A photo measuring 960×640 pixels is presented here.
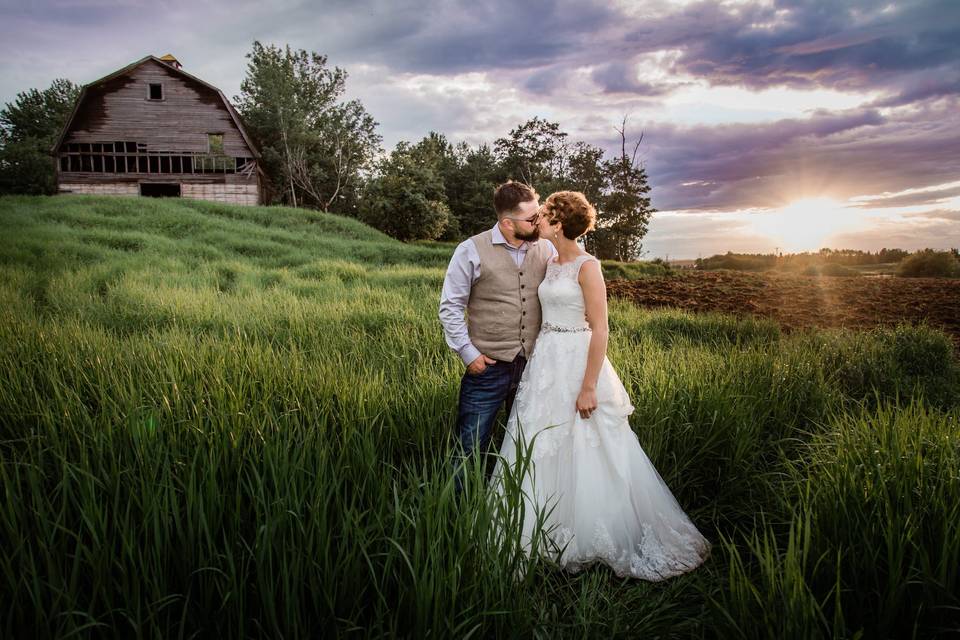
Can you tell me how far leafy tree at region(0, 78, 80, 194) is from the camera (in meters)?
47.0

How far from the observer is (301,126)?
39.8 m

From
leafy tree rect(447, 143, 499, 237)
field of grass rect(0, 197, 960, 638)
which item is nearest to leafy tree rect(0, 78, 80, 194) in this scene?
leafy tree rect(447, 143, 499, 237)

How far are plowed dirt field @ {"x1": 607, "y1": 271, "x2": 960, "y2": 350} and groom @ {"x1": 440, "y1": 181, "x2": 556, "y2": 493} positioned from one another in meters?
6.60

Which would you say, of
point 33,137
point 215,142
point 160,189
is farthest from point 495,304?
point 33,137

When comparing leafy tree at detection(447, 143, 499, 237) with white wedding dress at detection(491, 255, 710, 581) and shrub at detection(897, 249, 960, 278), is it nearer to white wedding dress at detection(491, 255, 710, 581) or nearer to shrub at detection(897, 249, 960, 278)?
shrub at detection(897, 249, 960, 278)

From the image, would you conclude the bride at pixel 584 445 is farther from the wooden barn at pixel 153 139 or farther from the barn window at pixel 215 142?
the barn window at pixel 215 142

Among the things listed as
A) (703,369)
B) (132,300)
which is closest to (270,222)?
(132,300)

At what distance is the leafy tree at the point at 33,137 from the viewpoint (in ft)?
154

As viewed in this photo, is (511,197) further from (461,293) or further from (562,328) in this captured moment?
(562,328)

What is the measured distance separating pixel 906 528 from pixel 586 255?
2046mm

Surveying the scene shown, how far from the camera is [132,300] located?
799 cm

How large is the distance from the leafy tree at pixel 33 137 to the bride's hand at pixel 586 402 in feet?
179

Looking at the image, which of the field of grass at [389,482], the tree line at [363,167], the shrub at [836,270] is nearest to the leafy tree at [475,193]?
the tree line at [363,167]

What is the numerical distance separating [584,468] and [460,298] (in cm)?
136
